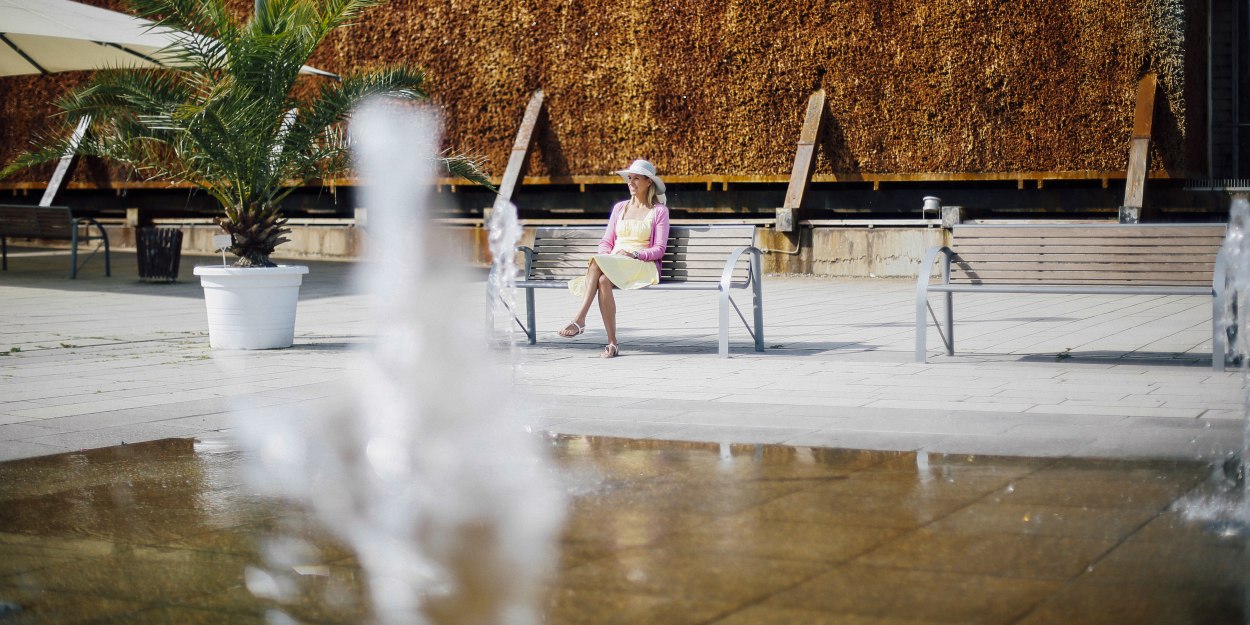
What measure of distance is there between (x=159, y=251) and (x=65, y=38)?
3.04 metres

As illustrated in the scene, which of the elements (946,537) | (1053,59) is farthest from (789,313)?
(946,537)

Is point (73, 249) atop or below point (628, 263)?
atop

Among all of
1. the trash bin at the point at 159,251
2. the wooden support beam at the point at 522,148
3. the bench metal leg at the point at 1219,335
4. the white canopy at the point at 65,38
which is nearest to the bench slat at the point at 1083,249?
the bench metal leg at the point at 1219,335

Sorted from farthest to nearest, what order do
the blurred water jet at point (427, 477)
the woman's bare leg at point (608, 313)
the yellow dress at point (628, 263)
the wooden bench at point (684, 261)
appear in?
the yellow dress at point (628, 263) < the wooden bench at point (684, 261) < the woman's bare leg at point (608, 313) < the blurred water jet at point (427, 477)

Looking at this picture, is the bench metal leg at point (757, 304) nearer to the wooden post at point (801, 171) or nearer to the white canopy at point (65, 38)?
the white canopy at point (65, 38)

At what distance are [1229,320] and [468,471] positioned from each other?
16.1 ft

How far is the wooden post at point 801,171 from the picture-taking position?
1716 centimetres

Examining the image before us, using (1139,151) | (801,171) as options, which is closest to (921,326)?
(1139,151)

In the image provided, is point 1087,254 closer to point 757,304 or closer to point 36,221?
point 757,304

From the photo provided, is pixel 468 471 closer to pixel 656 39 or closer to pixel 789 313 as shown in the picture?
pixel 789 313

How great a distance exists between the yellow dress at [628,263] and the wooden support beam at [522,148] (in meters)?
10.0

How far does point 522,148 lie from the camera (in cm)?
1948

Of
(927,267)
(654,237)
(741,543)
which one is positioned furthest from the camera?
(654,237)

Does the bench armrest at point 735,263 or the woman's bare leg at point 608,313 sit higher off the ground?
the bench armrest at point 735,263
